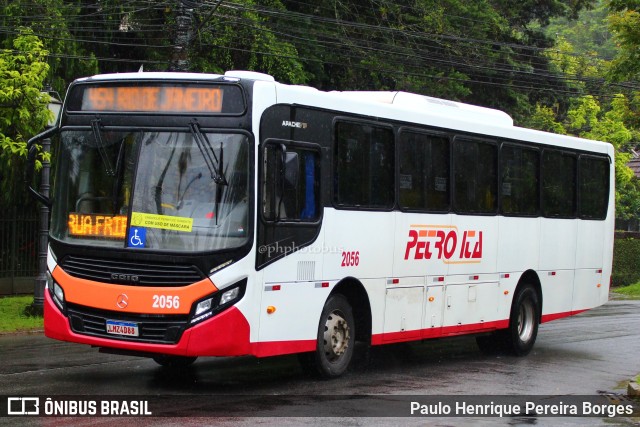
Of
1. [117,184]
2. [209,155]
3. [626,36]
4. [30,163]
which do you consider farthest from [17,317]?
[626,36]

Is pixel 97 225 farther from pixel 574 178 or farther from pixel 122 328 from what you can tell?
pixel 574 178

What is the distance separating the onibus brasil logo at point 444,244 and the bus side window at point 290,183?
227 centimetres

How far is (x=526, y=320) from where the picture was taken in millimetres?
17188

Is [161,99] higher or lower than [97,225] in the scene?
higher

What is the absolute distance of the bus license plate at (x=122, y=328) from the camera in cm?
1087

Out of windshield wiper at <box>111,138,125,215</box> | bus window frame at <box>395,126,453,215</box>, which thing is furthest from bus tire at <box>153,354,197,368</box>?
bus window frame at <box>395,126,453,215</box>

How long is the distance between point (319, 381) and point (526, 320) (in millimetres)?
5848

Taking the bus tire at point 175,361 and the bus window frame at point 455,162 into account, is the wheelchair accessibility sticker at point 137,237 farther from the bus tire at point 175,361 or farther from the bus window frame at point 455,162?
the bus window frame at point 455,162

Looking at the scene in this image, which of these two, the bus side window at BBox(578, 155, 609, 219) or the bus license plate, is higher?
the bus side window at BBox(578, 155, 609, 219)

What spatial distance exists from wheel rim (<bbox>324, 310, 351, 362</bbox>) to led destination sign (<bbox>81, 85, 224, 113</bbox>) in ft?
9.99

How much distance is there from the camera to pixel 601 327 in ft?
75.3

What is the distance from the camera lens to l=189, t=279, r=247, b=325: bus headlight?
10.8 meters

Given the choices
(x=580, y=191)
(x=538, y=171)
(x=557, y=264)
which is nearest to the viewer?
(x=538, y=171)

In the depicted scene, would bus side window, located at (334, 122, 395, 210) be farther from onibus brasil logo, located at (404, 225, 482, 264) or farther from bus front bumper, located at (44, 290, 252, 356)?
bus front bumper, located at (44, 290, 252, 356)
